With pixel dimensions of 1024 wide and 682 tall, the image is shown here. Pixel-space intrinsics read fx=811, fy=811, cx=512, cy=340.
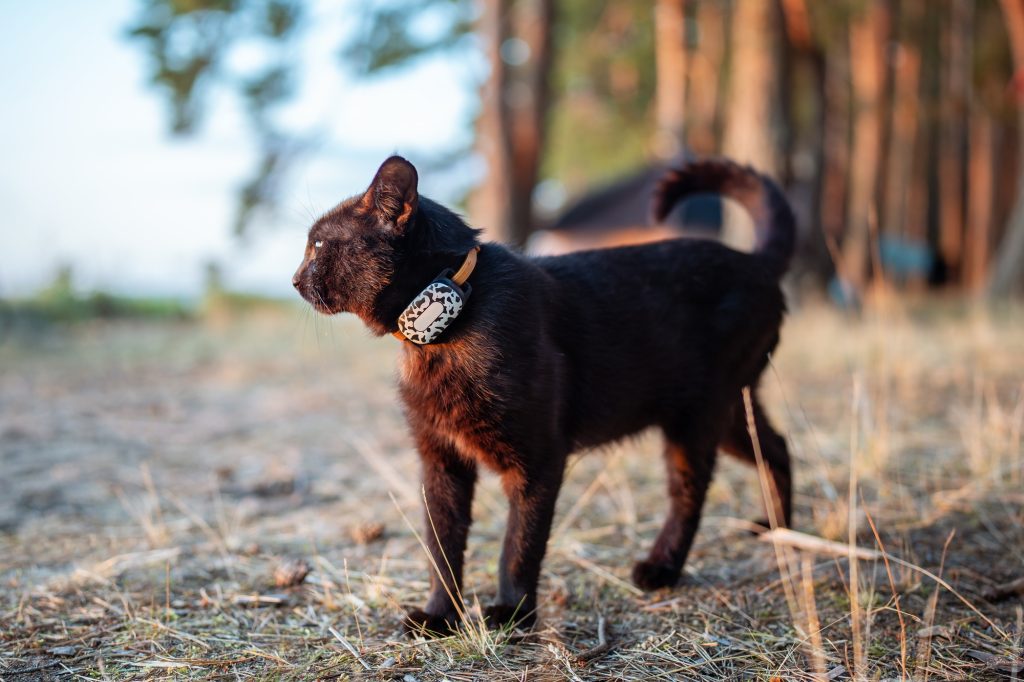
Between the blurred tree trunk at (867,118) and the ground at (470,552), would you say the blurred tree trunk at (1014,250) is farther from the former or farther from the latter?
the ground at (470,552)

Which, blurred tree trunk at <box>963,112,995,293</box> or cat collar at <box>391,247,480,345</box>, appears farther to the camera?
blurred tree trunk at <box>963,112,995,293</box>

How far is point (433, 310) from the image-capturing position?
224 cm

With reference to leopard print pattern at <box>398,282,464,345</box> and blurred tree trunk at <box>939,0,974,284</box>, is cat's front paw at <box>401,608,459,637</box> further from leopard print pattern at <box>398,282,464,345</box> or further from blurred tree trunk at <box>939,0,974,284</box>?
blurred tree trunk at <box>939,0,974,284</box>

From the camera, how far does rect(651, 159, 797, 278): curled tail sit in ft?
10.4

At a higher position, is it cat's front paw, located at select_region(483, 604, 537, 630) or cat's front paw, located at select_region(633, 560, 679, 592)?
cat's front paw, located at select_region(483, 604, 537, 630)

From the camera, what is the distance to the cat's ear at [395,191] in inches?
88.4

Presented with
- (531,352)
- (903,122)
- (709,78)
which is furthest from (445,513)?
(903,122)

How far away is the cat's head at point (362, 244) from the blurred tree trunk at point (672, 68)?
11050mm

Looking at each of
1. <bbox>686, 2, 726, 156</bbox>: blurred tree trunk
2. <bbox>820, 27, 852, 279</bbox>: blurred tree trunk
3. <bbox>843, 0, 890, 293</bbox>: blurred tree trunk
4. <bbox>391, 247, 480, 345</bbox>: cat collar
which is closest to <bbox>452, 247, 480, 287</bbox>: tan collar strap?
<bbox>391, 247, 480, 345</bbox>: cat collar

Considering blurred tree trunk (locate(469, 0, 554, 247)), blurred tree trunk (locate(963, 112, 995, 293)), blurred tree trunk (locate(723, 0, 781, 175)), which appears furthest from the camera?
blurred tree trunk (locate(963, 112, 995, 293))

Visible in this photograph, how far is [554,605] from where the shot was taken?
256 cm

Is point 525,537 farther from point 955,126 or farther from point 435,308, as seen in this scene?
point 955,126

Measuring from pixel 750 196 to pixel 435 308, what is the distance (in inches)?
64.0

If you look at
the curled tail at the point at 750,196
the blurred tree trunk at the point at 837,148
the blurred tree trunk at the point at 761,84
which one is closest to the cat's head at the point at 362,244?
the curled tail at the point at 750,196
